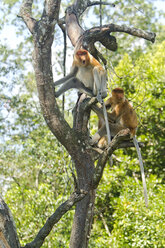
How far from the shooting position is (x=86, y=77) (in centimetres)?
494

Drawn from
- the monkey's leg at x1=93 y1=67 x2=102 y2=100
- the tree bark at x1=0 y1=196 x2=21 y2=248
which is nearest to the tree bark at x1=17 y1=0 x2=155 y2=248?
the monkey's leg at x1=93 y1=67 x2=102 y2=100

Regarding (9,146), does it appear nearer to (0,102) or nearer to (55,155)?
(0,102)

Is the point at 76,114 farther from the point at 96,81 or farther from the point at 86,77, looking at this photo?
the point at 86,77

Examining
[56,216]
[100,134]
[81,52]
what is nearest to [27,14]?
[81,52]

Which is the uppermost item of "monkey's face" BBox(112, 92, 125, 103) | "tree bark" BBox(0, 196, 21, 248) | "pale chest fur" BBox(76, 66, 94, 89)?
"pale chest fur" BBox(76, 66, 94, 89)

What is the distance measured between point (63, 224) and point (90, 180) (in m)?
2.91

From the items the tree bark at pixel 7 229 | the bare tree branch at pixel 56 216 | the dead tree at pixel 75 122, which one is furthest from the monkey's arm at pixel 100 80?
the tree bark at pixel 7 229

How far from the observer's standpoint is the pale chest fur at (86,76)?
491cm

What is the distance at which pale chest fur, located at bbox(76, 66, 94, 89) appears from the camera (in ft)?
16.1

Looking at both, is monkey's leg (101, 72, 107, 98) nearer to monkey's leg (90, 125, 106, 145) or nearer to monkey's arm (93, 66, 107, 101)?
monkey's arm (93, 66, 107, 101)

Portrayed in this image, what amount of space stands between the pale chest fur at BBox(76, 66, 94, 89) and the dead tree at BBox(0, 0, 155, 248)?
0.32 metres

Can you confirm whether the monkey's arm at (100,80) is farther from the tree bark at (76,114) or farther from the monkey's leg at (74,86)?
the tree bark at (76,114)

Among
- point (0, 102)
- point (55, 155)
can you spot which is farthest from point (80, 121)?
point (0, 102)

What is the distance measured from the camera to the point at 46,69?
3219mm
